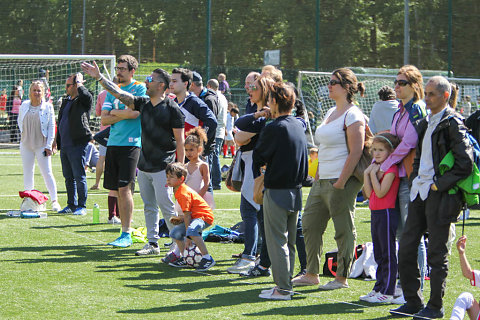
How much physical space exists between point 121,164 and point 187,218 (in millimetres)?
1389

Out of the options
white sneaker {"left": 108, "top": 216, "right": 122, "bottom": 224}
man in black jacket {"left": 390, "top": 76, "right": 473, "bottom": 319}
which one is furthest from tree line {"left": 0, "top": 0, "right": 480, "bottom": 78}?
man in black jacket {"left": 390, "top": 76, "right": 473, "bottom": 319}

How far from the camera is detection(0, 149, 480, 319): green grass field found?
644cm

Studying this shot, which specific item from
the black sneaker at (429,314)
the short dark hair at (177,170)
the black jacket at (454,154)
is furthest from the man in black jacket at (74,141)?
the black jacket at (454,154)

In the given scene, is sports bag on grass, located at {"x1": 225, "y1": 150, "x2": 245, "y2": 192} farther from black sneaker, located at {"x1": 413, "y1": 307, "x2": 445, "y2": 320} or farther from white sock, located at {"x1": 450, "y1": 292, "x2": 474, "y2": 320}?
white sock, located at {"x1": 450, "y1": 292, "x2": 474, "y2": 320}

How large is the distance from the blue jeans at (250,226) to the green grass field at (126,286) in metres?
0.35

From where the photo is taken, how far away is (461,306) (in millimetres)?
5344

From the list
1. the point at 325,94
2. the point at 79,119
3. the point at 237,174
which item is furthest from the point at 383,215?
the point at 325,94

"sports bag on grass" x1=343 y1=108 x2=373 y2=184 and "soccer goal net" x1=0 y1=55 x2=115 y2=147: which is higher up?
"soccer goal net" x1=0 y1=55 x2=115 y2=147

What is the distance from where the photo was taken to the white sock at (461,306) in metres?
5.28

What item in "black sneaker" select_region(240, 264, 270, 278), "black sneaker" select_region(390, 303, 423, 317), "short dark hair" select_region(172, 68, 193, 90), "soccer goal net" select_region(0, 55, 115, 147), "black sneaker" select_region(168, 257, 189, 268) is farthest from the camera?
"soccer goal net" select_region(0, 55, 115, 147)

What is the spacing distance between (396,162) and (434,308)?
1329 millimetres

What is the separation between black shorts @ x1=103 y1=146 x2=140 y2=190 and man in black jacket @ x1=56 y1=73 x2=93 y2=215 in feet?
9.48

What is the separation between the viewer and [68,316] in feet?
20.4

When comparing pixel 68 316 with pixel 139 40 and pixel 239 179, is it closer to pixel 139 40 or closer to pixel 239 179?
pixel 239 179
